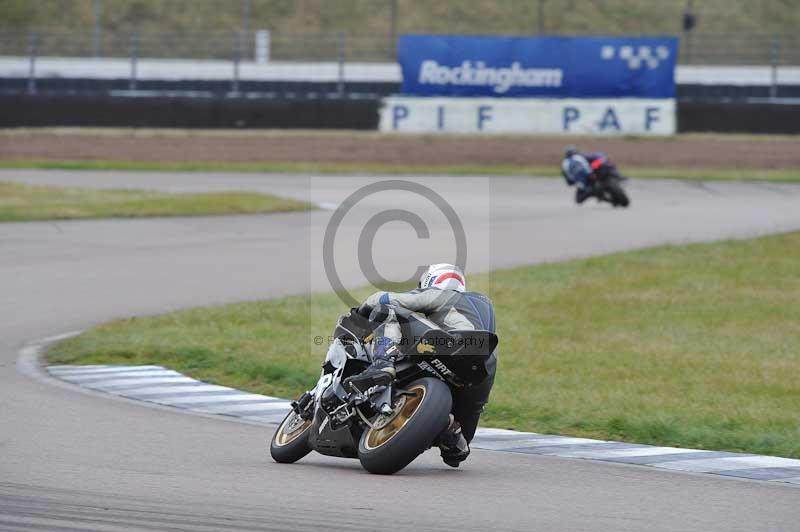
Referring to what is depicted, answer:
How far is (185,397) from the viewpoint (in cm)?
1032

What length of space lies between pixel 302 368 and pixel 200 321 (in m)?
2.78

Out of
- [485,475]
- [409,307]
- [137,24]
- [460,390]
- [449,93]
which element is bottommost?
[485,475]

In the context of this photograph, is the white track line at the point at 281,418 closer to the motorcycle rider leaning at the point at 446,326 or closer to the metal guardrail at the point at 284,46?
the motorcycle rider leaning at the point at 446,326

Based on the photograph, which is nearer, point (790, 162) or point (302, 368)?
point (302, 368)

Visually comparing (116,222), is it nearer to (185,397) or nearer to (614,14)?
(185,397)

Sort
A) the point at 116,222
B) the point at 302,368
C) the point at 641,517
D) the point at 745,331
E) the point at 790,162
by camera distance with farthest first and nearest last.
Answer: the point at 790,162
the point at 116,222
the point at 745,331
the point at 302,368
the point at 641,517

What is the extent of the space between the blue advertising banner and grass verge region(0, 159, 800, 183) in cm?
208

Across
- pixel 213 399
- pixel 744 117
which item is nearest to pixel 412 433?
pixel 213 399

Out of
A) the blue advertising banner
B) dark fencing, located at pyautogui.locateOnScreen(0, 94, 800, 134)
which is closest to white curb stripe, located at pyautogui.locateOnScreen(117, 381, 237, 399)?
dark fencing, located at pyautogui.locateOnScreen(0, 94, 800, 134)

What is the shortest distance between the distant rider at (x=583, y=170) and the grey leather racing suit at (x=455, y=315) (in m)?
19.9

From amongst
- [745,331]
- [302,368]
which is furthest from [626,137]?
[302,368]

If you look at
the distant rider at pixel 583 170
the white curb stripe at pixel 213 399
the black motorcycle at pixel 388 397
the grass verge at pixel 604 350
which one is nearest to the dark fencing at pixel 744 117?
the distant rider at pixel 583 170
